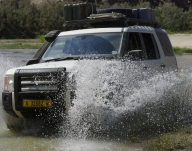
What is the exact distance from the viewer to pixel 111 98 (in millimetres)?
7543

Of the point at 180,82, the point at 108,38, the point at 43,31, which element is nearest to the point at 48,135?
the point at 108,38

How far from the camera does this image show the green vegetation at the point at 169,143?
22.9 ft

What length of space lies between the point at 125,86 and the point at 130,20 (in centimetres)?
234

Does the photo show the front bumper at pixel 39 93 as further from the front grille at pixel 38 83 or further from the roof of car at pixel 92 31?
the roof of car at pixel 92 31

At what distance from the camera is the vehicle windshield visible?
878 centimetres

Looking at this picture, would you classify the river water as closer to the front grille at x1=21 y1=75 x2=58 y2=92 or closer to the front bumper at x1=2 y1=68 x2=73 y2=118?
the front bumper at x1=2 y1=68 x2=73 y2=118

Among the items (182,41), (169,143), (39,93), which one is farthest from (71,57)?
(182,41)

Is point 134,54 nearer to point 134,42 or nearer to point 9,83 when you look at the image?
point 134,42

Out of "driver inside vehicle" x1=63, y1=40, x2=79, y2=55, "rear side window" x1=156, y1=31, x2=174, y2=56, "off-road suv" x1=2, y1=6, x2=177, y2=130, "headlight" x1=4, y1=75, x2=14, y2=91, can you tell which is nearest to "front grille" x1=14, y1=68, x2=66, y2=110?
"off-road suv" x1=2, y1=6, x2=177, y2=130

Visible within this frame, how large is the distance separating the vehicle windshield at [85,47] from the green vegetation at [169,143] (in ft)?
6.01

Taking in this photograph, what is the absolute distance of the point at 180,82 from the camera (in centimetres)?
966

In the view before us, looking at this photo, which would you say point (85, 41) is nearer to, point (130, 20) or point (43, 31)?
point (130, 20)

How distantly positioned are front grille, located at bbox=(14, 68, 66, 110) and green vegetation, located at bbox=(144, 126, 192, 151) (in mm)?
1643

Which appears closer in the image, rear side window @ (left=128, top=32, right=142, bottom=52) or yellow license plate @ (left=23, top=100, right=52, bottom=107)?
yellow license plate @ (left=23, top=100, right=52, bottom=107)
